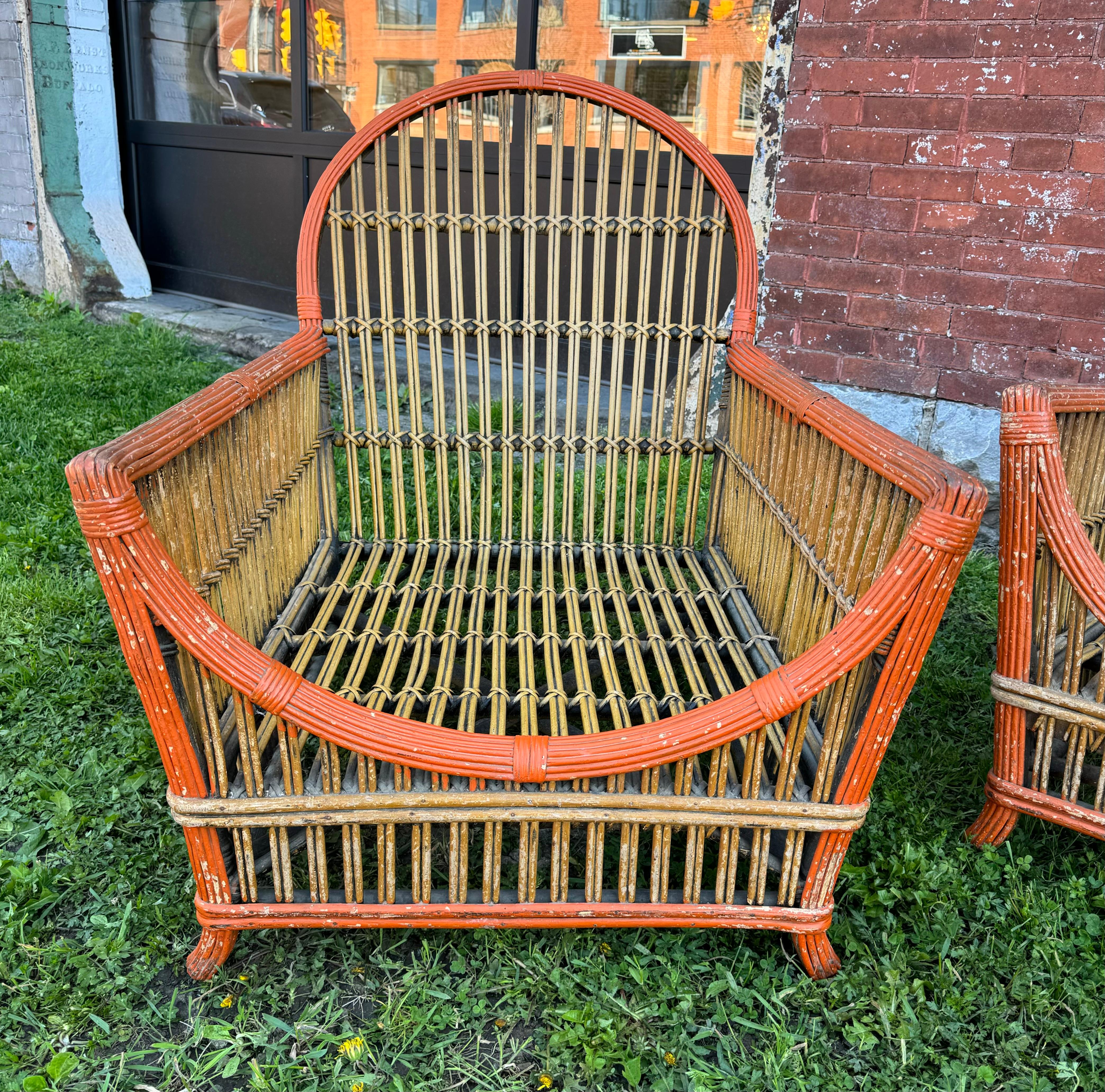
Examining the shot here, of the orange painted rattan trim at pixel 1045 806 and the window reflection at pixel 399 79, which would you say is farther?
the window reflection at pixel 399 79

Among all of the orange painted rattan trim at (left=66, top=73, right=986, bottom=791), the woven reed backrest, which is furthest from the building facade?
the orange painted rattan trim at (left=66, top=73, right=986, bottom=791)

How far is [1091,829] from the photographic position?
57.2 inches

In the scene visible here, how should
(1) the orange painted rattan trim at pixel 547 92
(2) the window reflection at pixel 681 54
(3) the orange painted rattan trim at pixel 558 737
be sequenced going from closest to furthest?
1. (3) the orange painted rattan trim at pixel 558 737
2. (1) the orange painted rattan trim at pixel 547 92
3. (2) the window reflection at pixel 681 54

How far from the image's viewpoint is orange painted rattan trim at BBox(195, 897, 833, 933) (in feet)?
4.25

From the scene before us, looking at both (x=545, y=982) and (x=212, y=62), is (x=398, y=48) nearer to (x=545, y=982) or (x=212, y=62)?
(x=212, y=62)

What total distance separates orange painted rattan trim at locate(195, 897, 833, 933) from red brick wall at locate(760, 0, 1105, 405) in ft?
6.37

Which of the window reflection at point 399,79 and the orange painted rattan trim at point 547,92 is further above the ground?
the window reflection at point 399,79

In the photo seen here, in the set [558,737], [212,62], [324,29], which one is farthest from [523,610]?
[212,62]

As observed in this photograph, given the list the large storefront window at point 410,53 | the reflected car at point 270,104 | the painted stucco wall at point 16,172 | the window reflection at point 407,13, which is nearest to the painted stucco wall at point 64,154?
the painted stucco wall at point 16,172

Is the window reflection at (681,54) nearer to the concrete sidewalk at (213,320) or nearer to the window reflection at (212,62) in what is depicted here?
the window reflection at (212,62)

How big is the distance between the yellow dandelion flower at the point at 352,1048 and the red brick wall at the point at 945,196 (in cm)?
231

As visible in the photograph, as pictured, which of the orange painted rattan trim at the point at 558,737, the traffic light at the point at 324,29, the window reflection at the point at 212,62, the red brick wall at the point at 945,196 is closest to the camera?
the orange painted rattan trim at the point at 558,737

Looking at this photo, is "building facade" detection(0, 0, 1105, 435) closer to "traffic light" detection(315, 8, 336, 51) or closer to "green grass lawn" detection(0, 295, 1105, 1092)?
"traffic light" detection(315, 8, 336, 51)

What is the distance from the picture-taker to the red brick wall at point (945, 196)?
246 centimetres
